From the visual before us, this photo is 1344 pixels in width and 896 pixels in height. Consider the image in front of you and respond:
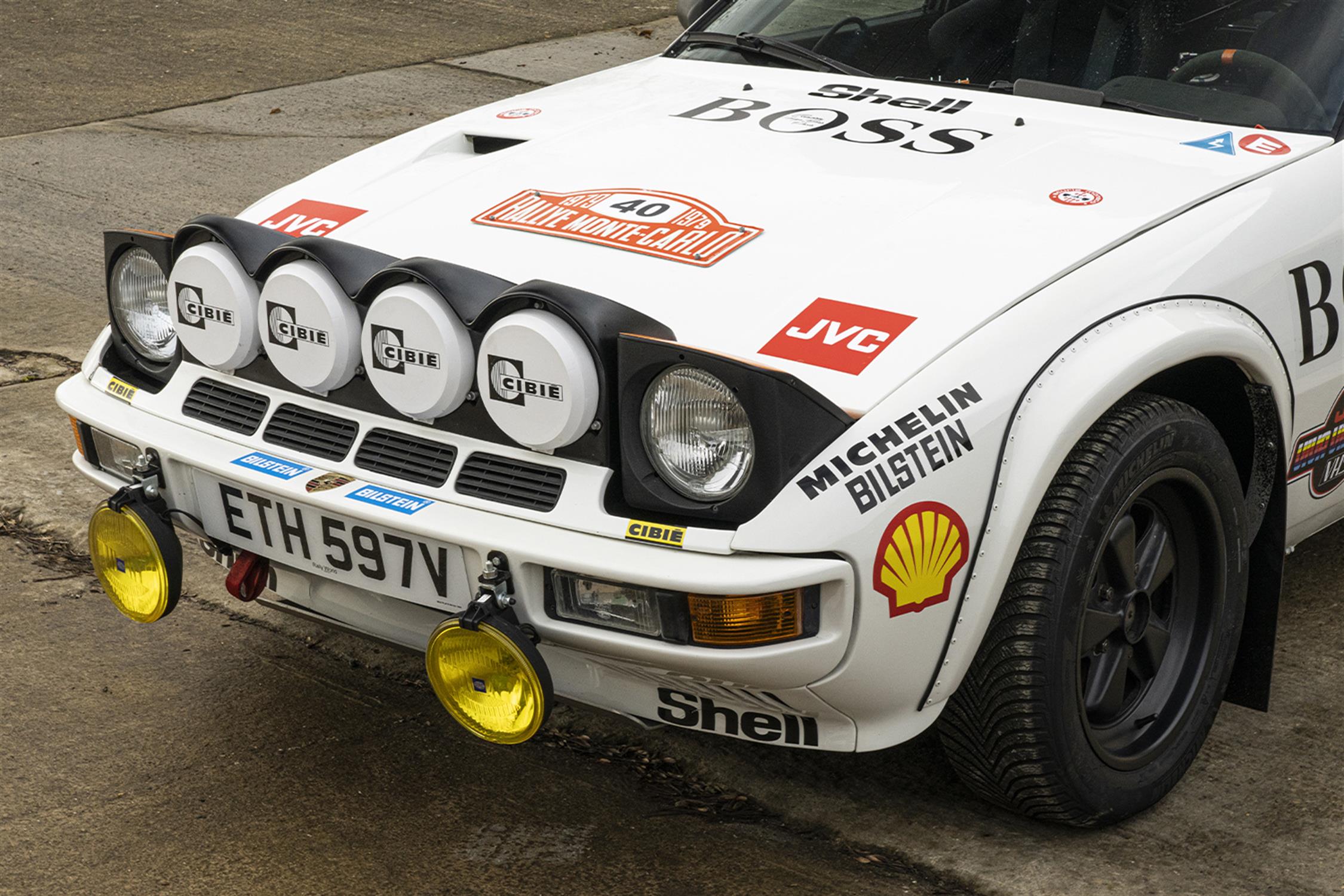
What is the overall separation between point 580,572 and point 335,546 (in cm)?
50

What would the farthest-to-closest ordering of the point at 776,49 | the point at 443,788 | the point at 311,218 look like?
the point at 776,49 < the point at 311,218 < the point at 443,788

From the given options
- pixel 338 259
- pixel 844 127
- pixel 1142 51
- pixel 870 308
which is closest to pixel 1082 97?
pixel 1142 51

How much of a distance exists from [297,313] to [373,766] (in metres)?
0.95

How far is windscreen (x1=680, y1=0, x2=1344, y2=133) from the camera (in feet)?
10.3

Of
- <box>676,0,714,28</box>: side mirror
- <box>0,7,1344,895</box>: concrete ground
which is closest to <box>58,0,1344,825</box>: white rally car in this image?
<box>0,7,1344,895</box>: concrete ground

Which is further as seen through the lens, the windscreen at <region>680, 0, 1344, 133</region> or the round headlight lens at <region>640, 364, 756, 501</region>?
the windscreen at <region>680, 0, 1344, 133</region>

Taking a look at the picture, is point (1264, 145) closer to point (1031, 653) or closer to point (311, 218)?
point (1031, 653)

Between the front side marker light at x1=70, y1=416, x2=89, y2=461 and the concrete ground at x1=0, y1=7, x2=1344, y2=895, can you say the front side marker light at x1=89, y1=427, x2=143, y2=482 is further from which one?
the concrete ground at x1=0, y1=7, x2=1344, y2=895

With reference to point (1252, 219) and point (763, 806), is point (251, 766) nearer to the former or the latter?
point (763, 806)

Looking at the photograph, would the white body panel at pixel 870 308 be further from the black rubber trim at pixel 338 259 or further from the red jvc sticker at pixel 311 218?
the black rubber trim at pixel 338 259

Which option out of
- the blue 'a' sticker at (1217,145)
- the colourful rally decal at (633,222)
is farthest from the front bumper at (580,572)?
the blue 'a' sticker at (1217,145)

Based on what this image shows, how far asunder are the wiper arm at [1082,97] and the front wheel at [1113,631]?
30.6 inches

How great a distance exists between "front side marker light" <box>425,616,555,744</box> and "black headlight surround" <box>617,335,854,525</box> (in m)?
0.31

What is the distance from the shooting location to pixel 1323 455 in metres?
3.12
